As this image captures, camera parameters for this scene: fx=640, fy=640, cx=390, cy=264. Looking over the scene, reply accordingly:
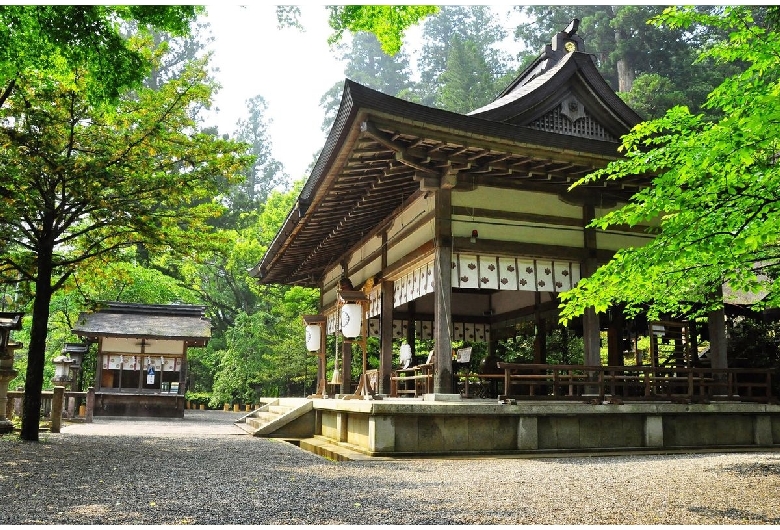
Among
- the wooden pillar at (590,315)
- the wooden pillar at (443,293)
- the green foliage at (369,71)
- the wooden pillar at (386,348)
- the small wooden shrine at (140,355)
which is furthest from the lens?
the green foliage at (369,71)

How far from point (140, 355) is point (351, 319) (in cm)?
1437

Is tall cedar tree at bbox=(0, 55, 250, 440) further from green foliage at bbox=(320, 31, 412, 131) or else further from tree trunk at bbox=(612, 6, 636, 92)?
green foliage at bbox=(320, 31, 412, 131)

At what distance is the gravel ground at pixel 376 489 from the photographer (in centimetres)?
476

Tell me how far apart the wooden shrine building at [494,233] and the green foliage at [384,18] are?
702 mm

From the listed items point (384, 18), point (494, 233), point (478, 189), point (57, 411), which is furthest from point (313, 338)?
point (384, 18)

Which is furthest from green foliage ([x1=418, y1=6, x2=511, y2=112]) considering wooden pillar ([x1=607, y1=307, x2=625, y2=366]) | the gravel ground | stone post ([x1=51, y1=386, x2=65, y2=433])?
the gravel ground

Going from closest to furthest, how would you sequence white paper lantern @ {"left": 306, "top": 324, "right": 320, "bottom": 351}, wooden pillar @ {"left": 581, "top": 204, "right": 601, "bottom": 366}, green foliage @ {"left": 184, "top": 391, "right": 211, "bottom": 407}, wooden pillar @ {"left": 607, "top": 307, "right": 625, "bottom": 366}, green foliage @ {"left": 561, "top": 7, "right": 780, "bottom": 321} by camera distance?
green foliage @ {"left": 561, "top": 7, "right": 780, "bottom": 321} < wooden pillar @ {"left": 581, "top": 204, "right": 601, "bottom": 366} < wooden pillar @ {"left": 607, "top": 307, "right": 625, "bottom": 366} < white paper lantern @ {"left": 306, "top": 324, "right": 320, "bottom": 351} < green foliage @ {"left": 184, "top": 391, "right": 211, "bottom": 407}

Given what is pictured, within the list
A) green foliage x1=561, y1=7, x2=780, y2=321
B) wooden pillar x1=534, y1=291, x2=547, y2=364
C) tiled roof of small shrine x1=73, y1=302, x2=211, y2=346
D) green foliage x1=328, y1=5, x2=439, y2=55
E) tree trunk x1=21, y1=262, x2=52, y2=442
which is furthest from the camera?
tiled roof of small shrine x1=73, y1=302, x2=211, y2=346

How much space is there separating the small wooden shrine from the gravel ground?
13.6 metres

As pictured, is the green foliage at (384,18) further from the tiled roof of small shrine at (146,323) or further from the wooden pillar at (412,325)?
the tiled roof of small shrine at (146,323)

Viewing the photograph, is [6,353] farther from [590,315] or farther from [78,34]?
[590,315]

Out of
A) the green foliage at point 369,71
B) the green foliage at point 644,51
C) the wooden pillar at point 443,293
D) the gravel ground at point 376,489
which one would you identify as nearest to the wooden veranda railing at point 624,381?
the wooden pillar at point 443,293

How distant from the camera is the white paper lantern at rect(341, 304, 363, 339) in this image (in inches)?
469

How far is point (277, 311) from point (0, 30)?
22210 mm
